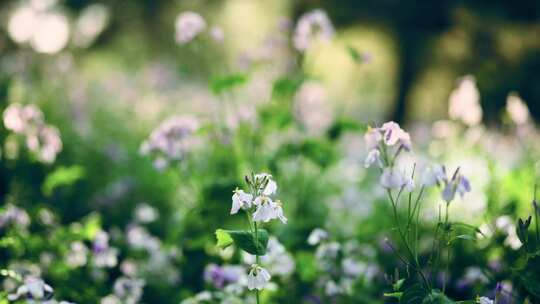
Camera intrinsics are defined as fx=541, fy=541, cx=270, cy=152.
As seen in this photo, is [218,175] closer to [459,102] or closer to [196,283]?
[196,283]

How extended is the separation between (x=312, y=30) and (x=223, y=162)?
1102mm

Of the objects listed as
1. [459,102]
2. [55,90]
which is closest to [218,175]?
[459,102]

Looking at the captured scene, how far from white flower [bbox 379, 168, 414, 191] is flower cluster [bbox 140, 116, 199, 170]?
1.42 metres

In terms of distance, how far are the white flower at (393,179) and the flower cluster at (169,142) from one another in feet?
4.65

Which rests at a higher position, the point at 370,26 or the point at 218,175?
the point at 370,26

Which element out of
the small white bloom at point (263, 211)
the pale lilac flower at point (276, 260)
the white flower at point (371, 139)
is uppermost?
the white flower at point (371, 139)

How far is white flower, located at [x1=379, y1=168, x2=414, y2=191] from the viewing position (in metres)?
1.80

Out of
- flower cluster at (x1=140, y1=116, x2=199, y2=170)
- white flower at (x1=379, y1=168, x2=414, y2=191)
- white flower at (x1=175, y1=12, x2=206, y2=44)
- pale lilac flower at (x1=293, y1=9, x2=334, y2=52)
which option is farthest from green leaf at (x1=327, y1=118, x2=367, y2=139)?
white flower at (x1=379, y1=168, x2=414, y2=191)

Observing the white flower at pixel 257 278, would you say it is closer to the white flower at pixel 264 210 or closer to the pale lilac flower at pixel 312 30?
the white flower at pixel 264 210

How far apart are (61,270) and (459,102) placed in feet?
8.52

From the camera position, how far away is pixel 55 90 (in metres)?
5.59

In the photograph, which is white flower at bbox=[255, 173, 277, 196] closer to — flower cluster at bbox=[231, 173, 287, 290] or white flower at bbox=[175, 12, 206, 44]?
flower cluster at bbox=[231, 173, 287, 290]

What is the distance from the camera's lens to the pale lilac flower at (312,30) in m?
3.13

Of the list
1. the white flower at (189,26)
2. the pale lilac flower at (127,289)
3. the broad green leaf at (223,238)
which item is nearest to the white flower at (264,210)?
the broad green leaf at (223,238)
